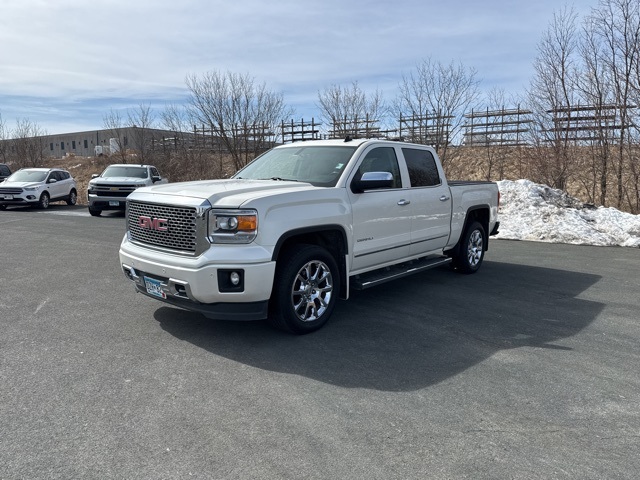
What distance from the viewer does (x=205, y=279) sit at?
14.4 ft

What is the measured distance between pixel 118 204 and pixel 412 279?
12.4 metres

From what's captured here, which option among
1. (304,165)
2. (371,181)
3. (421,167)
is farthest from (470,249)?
(304,165)

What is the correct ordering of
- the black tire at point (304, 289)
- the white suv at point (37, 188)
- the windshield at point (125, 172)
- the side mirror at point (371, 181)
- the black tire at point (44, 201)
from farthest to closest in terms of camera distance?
the black tire at point (44, 201) < the white suv at point (37, 188) < the windshield at point (125, 172) < the side mirror at point (371, 181) < the black tire at point (304, 289)

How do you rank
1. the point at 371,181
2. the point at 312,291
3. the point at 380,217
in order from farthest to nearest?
the point at 380,217
the point at 371,181
the point at 312,291

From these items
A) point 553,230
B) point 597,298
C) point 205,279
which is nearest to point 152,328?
point 205,279

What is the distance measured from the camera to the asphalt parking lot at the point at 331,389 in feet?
9.53

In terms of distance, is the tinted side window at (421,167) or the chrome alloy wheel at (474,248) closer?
the tinted side window at (421,167)

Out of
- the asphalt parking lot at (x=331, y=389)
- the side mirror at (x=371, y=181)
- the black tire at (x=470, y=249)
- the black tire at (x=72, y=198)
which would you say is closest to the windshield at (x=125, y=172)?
the black tire at (x=72, y=198)

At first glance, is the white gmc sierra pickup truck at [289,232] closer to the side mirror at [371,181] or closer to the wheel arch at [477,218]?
the side mirror at [371,181]

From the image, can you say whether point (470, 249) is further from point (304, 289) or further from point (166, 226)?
point (166, 226)

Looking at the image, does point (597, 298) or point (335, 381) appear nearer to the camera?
point (335, 381)

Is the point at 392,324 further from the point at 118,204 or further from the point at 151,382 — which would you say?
the point at 118,204

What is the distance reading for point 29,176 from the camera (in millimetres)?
20500

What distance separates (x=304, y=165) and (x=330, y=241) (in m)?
1.13
